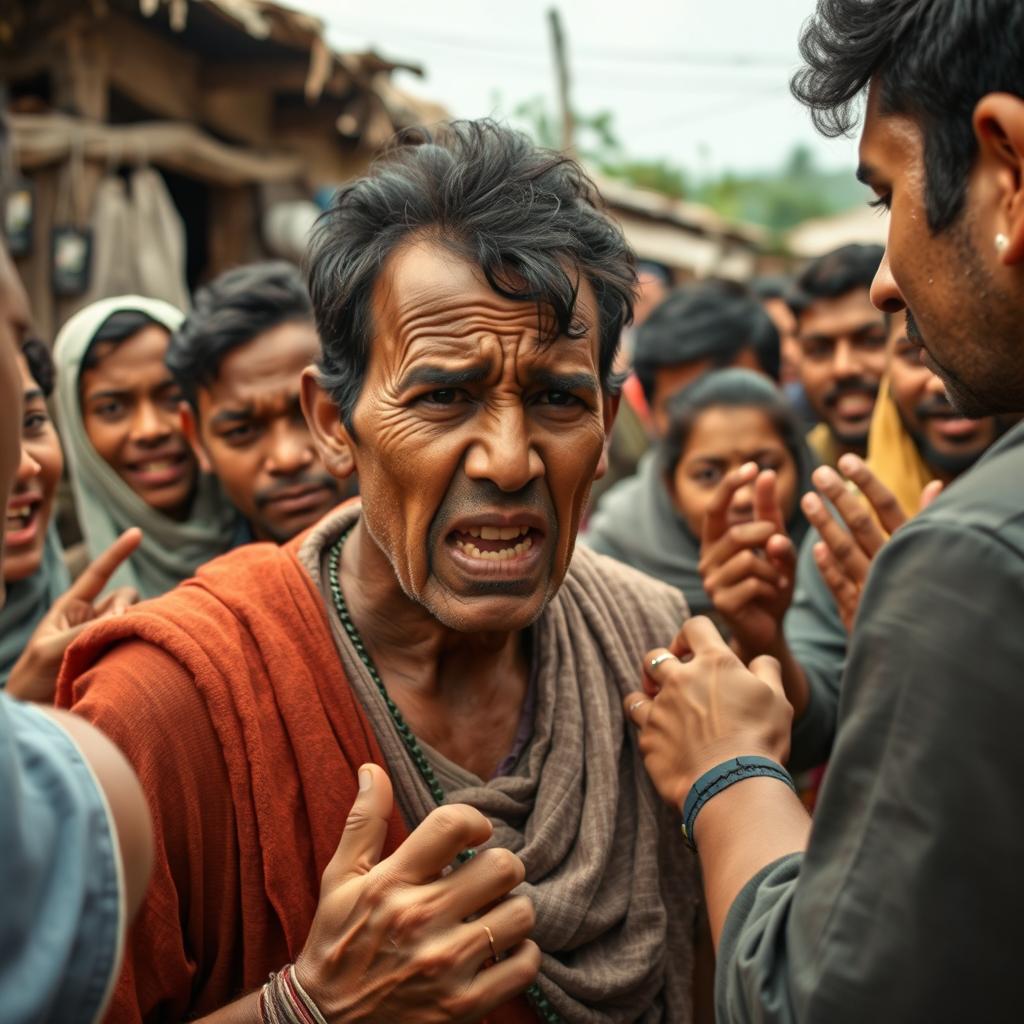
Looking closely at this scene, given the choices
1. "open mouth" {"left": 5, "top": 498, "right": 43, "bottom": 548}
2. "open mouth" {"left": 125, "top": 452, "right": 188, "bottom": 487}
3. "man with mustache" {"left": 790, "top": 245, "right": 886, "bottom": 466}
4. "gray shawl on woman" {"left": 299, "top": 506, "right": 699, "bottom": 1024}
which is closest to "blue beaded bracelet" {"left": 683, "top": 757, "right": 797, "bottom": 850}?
"gray shawl on woman" {"left": 299, "top": 506, "right": 699, "bottom": 1024}

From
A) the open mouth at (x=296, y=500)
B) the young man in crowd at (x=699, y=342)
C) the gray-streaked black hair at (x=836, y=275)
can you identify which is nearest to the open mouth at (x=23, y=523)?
the open mouth at (x=296, y=500)

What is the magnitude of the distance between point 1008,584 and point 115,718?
1.39 m

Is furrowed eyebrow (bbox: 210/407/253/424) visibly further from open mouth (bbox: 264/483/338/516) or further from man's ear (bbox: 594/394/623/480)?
man's ear (bbox: 594/394/623/480)

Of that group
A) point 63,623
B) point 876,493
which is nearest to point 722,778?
point 876,493

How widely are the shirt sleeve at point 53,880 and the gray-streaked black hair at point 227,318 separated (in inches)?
96.5

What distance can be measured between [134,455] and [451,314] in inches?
73.0

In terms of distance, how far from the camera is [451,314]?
215cm

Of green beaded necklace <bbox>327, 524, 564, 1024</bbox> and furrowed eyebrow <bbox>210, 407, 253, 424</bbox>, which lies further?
furrowed eyebrow <bbox>210, 407, 253, 424</bbox>

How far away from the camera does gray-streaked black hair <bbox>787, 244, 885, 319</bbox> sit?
4.77 metres

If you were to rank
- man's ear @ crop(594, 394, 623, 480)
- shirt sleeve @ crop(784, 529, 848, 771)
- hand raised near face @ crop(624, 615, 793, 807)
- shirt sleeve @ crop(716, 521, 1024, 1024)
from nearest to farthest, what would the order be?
shirt sleeve @ crop(716, 521, 1024, 1024), hand raised near face @ crop(624, 615, 793, 807), man's ear @ crop(594, 394, 623, 480), shirt sleeve @ crop(784, 529, 848, 771)

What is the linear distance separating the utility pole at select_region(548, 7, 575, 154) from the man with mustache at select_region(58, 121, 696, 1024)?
52.3ft

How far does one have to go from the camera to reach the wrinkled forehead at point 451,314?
2148 mm

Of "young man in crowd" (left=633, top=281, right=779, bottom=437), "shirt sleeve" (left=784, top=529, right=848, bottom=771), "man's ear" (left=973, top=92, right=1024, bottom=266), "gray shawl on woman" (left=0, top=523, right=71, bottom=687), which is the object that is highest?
"man's ear" (left=973, top=92, right=1024, bottom=266)

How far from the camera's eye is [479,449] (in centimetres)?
215
